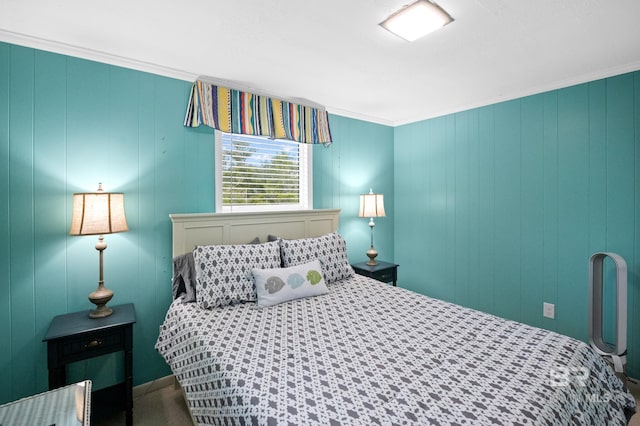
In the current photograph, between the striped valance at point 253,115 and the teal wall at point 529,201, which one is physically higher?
the striped valance at point 253,115

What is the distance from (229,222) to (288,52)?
4.64 feet

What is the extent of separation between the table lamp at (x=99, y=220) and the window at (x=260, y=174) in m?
0.80

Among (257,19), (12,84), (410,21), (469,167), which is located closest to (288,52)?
(257,19)

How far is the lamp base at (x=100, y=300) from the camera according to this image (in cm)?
195

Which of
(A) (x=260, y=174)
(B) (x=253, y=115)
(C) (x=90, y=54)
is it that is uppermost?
(C) (x=90, y=54)

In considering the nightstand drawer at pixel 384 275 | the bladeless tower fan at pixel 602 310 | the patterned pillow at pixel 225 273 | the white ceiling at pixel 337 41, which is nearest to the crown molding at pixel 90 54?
the white ceiling at pixel 337 41

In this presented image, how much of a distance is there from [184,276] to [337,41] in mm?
1962

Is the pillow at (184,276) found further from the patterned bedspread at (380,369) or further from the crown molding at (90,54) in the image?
Answer: the crown molding at (90,54)

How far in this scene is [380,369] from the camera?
1.33m

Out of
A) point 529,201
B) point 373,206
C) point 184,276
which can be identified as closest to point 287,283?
point 184,276

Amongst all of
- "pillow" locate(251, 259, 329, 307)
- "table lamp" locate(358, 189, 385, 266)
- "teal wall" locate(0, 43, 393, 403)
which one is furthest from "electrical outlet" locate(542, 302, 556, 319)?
"teal wall" locate(0, 43, 393, 403)

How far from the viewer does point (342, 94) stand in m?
2.98

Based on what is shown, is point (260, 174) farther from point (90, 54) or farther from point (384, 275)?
point (384, 275)

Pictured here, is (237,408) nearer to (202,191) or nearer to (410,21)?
(202,191)
